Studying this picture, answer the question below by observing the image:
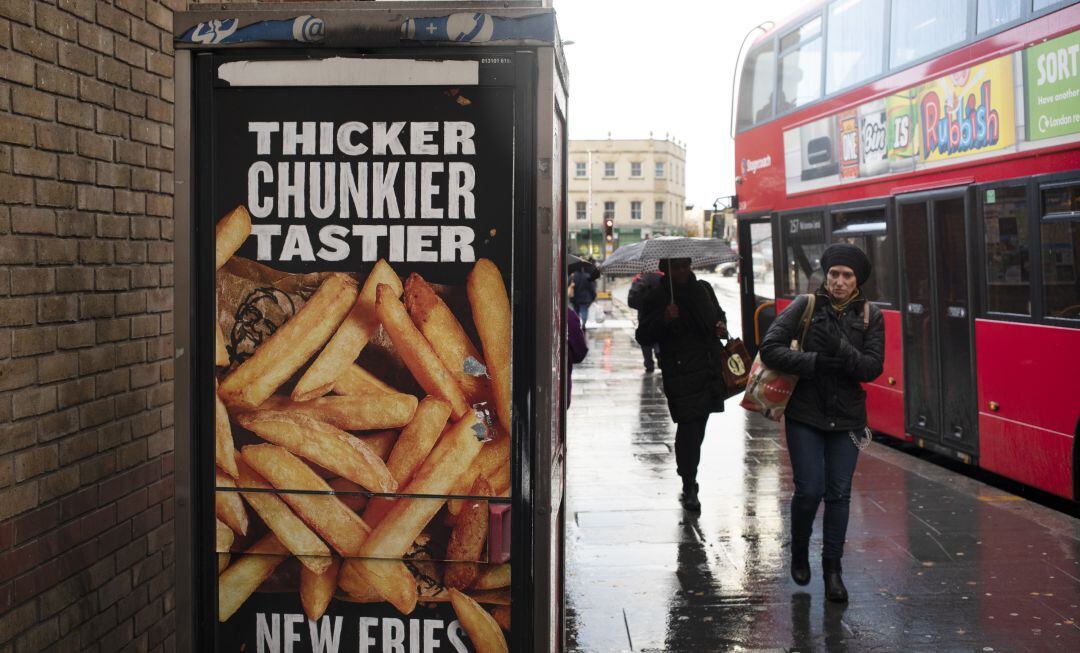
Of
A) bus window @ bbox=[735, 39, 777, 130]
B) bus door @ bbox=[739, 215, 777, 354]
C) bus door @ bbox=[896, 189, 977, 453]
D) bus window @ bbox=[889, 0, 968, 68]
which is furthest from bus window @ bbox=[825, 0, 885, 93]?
bus door @ bbox=[739, 215, 777, 354]

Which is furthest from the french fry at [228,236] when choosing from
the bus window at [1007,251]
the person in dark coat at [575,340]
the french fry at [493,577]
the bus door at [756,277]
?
the bus door at [756,277]

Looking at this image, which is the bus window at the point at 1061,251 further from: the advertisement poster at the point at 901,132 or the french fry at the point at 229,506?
the french fry at the point at 229,506

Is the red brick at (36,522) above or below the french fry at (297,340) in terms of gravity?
below

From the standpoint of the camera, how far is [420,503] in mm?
3408

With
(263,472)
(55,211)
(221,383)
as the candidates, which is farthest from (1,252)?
(263,472)

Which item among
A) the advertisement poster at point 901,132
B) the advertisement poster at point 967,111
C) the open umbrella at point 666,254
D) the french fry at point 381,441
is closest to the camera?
the french fry at point 381,441

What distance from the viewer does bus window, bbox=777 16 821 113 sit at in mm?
11711

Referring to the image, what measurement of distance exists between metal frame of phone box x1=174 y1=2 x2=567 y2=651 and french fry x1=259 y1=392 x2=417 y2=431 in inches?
11.9

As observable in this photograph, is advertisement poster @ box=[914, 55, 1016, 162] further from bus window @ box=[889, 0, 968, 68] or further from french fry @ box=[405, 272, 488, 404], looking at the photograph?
french fry @ box=[405, 272, 488, 404]

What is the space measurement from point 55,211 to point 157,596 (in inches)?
64.6

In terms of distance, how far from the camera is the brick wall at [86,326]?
11.1ft

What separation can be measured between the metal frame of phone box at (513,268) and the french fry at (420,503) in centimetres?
15

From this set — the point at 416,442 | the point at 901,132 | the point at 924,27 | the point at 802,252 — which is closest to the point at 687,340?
the point at 901,132

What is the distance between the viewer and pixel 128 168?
13.4 feet
